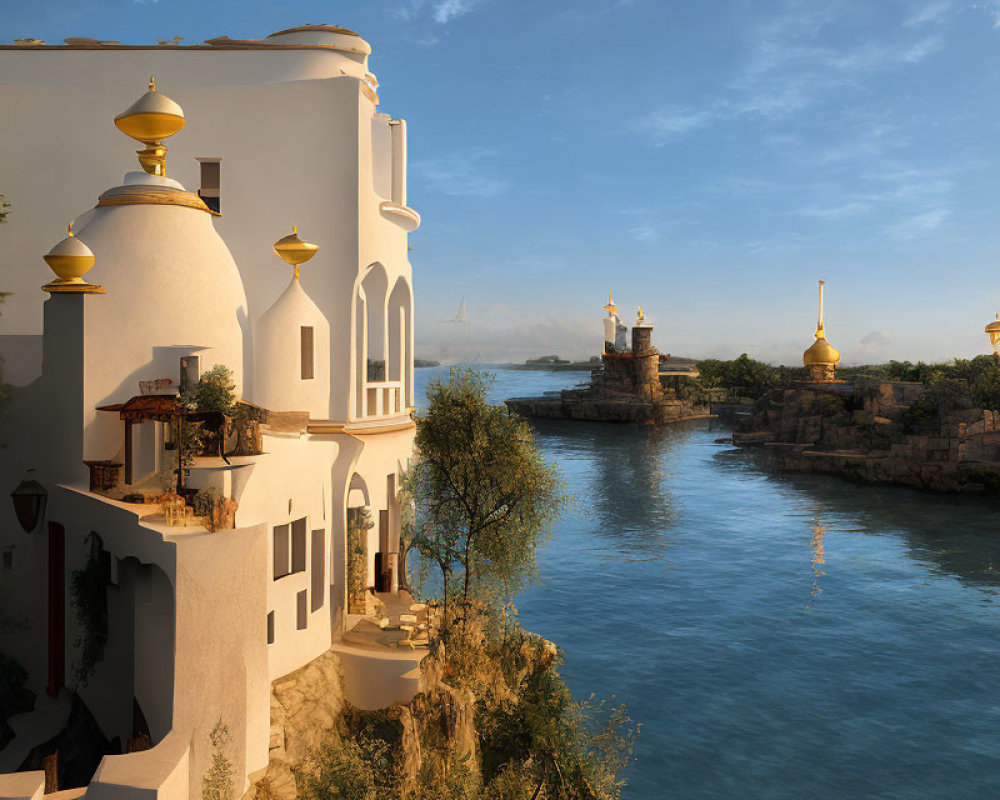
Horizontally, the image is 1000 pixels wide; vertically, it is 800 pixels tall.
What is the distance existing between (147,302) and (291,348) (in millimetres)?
3466

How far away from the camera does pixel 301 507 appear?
17484mm

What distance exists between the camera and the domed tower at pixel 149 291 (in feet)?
54.3

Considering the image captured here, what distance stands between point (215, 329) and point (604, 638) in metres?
21.3

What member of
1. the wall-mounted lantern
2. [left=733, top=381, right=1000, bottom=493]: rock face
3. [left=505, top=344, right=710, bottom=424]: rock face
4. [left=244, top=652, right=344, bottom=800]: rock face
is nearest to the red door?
the wall-mounted lantern

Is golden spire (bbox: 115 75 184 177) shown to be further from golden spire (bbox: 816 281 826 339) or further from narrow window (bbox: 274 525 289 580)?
golden spire (bbox: 816 281 826 339)

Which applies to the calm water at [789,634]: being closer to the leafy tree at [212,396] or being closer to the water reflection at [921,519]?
the water reflection at [921,519]

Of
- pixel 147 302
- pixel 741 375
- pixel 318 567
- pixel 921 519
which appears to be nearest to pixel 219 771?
pixel 318 567

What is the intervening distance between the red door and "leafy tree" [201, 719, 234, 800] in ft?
20.5

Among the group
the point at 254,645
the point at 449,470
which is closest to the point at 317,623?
the point at 254,645

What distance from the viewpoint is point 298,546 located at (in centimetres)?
1762

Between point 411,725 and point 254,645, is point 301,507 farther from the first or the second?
point 411,725

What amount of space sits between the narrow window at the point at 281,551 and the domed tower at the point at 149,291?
3517 mm

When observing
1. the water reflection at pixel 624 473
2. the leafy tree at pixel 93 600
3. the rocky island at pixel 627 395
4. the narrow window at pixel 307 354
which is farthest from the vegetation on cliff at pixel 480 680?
the rocky island at pixel 627 395

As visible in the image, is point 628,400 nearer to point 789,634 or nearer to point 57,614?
point 789,634
